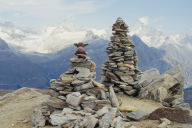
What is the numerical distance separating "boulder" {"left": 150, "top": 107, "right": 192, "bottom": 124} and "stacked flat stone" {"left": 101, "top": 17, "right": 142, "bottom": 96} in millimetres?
9122

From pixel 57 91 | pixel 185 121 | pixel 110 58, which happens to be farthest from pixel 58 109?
pixel 110 58

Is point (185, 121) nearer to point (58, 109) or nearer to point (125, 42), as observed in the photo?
point (58, 109)

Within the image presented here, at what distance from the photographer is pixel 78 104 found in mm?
10656

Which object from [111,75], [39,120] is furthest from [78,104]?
[111,75]

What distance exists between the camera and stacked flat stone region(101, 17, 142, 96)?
19703 millimetres

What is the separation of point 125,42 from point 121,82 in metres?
5.69

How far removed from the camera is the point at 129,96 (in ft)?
64.5

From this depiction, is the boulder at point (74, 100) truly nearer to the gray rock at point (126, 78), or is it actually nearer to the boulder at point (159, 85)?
the gray rock at point (126, 78)

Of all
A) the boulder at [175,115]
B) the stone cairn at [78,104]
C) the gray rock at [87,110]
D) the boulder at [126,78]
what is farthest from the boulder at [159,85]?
the gray rock at [87,110]

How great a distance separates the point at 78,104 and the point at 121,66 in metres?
10.7

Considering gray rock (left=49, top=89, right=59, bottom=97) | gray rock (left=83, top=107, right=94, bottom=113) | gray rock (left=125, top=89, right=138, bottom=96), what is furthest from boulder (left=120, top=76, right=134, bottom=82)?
gray rock (left=83, top=107, right=94, bottom=113)

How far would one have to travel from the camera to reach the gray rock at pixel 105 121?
823 centimetres

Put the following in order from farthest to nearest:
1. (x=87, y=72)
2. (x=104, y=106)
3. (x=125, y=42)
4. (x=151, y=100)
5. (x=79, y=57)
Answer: (x=125, y=42) < (x=151, y=100) < (x=79, y=57) < (x=87, y=72) < (x=104, y=106)

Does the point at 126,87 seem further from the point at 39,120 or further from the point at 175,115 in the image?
the point at 39,120
